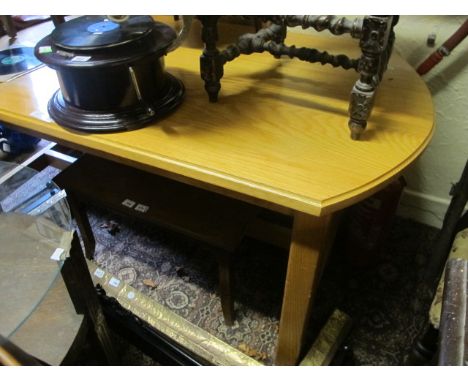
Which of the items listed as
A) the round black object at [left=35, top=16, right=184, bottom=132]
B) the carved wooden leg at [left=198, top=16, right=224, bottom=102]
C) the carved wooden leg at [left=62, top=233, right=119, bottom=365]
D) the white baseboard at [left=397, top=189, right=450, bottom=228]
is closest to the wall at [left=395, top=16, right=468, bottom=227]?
the white baseboard at [left=397, top=189, right=450, bottom=228]

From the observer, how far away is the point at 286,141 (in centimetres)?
64

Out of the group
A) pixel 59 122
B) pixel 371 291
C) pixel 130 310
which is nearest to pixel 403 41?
pixel 371 291

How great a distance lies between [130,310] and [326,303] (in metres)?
0.60

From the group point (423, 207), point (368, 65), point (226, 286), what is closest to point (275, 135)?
point (368, 65)

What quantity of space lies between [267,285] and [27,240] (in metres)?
0.72

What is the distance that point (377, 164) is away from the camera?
0.58 meters

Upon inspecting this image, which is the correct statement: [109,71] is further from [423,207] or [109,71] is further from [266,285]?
[423,207]

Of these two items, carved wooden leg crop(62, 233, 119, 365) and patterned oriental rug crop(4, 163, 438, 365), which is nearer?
carved wooden leg crop(62, 233, 119, 365)

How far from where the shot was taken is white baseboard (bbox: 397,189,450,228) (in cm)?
129

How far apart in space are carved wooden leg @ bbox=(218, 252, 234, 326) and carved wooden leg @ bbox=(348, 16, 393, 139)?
0.44 m

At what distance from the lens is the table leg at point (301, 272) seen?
0.59m

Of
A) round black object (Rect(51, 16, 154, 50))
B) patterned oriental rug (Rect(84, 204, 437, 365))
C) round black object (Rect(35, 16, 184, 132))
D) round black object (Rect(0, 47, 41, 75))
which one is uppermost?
round black object (Rect(51, 16, 154, 50))

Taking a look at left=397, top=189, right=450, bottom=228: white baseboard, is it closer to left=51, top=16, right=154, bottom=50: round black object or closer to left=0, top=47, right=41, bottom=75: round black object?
left=51, top=16, right=154, bottom=50: round black object

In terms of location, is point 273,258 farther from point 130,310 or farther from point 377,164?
point 377,164
